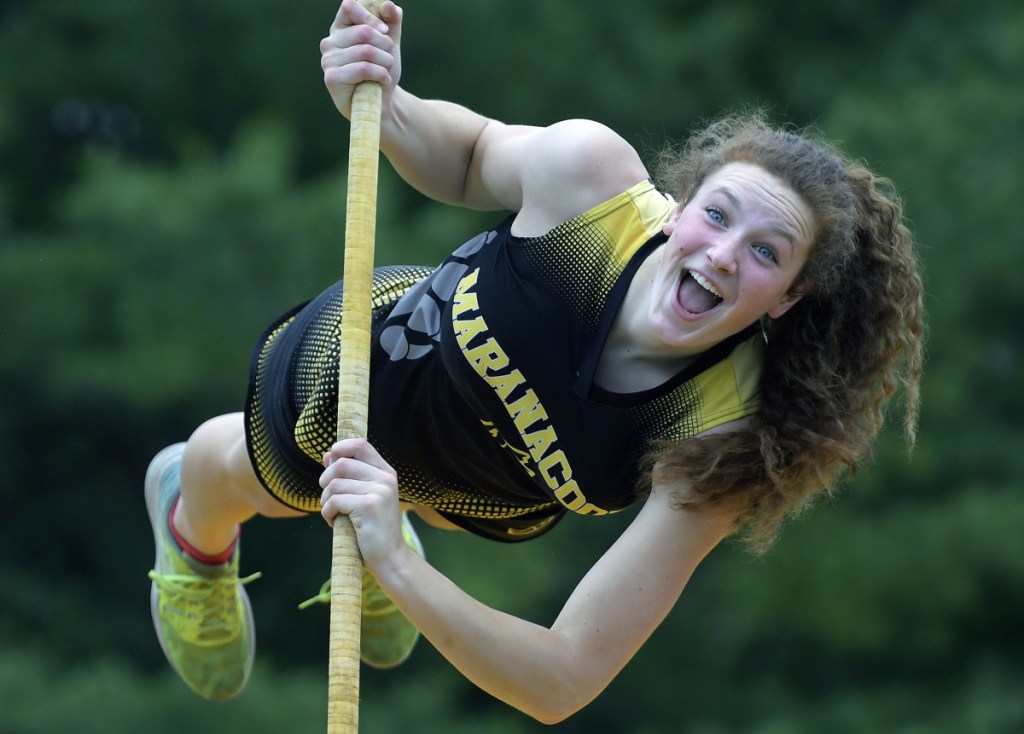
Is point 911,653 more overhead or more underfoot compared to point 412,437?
more underfoot

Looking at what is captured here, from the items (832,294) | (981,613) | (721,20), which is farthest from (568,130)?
(721,20)

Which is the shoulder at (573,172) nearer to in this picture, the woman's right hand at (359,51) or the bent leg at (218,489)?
the woman's right hand at (359,51)

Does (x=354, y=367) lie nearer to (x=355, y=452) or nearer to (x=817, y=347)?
(x=355, y=452)

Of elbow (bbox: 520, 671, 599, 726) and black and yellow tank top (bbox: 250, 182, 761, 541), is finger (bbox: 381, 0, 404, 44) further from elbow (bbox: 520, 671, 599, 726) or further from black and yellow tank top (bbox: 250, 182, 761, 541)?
elbow (bbox: 520, 671, 599, 726)

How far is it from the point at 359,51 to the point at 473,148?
368 mm

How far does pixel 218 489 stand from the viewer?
427 centimetres

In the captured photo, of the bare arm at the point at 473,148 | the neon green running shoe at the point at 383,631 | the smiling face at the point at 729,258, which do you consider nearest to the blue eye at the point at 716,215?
the smiling face at the point at 729,258

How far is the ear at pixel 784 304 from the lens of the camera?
10.9 ft

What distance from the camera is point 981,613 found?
10250 millimetres

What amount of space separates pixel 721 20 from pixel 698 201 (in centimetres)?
855

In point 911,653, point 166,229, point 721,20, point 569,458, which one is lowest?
point 911,653

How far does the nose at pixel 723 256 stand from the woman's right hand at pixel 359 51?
2.42 ft

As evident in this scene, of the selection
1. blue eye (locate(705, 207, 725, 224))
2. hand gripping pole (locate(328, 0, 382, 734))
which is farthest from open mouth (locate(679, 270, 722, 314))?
hand gripping pole (locate(328, 0, 382, 734))

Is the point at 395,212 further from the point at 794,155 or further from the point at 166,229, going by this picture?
the point at 794,155
